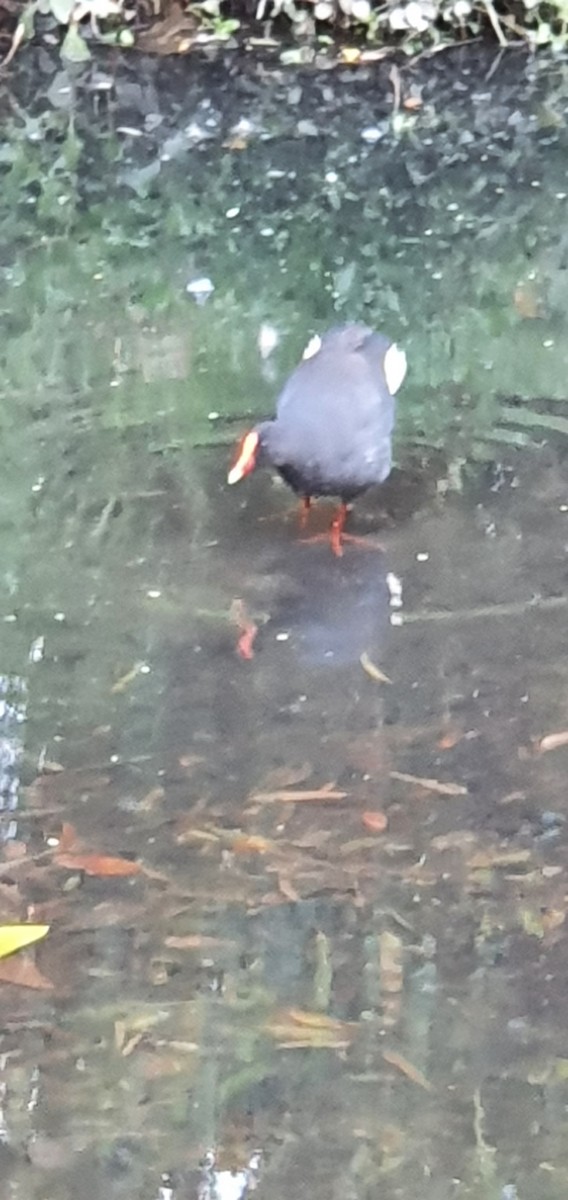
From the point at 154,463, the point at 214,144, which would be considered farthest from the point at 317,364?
the point at 214,144

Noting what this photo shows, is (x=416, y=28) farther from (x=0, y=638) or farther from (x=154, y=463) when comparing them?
(x=0, y=638)

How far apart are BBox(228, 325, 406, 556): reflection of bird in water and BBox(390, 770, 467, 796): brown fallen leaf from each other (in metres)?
0.67

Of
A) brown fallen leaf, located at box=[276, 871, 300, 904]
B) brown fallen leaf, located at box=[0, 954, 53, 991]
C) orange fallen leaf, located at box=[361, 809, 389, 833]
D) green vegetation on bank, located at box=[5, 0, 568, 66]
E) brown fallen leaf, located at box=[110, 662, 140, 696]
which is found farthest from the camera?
green vegetation on bank, located at box=[5, 0, 568, 66]

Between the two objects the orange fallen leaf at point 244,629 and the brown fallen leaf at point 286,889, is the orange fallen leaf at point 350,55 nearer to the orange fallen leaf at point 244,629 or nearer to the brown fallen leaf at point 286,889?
the orange fallen leaf at point 244,629

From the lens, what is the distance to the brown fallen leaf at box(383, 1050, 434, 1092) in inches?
81.4

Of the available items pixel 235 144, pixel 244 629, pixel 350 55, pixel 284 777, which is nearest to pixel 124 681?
pixel 244 629

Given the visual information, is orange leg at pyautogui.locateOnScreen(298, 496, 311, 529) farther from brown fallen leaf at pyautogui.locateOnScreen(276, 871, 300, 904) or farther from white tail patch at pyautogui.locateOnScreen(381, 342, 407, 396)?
brown fallen leaf at pyautogui.locateOnScreen(276, 871, 300, 904)

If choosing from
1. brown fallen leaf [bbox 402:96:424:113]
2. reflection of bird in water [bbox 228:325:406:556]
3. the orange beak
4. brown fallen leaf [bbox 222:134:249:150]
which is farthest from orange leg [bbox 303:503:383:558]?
brown fallen leaf [bbox 402:96:424:113]

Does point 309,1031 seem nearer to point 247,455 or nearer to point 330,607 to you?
point 330,607

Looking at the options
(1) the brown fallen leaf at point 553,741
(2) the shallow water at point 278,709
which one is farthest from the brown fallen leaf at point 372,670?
(1) the brown fallen leaf at point 553,741

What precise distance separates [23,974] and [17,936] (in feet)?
0.20

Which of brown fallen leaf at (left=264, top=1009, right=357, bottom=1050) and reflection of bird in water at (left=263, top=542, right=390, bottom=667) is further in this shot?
reflection of bird in water at (left=263, top=542, right=390, bottom=667)

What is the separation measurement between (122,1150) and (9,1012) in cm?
29

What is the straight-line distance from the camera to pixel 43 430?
345 centimetres
